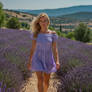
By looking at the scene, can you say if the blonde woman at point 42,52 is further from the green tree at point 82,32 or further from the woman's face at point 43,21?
the green tree at point 82,32

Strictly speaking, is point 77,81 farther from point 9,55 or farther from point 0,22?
point 0,22

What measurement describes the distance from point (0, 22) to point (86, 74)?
3416 centimetres

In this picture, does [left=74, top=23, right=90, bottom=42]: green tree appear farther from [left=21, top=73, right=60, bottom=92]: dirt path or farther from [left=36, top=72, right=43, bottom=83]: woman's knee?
[left=36, top=72, right=43, bottom=83]: woman's knee

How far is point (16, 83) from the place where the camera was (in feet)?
9.96

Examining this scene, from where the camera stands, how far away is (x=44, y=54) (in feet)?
9.80

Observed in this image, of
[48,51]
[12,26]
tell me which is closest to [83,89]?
[48,51]

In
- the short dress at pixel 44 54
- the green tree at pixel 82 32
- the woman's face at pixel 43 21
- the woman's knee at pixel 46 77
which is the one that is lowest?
the green tree at pixel 82 32

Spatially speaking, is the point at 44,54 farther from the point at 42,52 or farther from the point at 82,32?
the point at 82,32

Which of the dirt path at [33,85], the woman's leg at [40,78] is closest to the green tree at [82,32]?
the dirt path at [33,85]

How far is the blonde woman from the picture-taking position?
2.93m

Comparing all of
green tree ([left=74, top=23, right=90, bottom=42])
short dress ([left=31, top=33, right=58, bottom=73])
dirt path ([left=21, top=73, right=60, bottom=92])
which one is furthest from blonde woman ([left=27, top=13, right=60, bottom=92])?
green tree ([left=74, top=23, right=90, bottom=42])

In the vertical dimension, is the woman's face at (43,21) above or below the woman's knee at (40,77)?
above

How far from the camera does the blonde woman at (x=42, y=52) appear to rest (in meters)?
2.93

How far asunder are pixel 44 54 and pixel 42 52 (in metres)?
0.05
